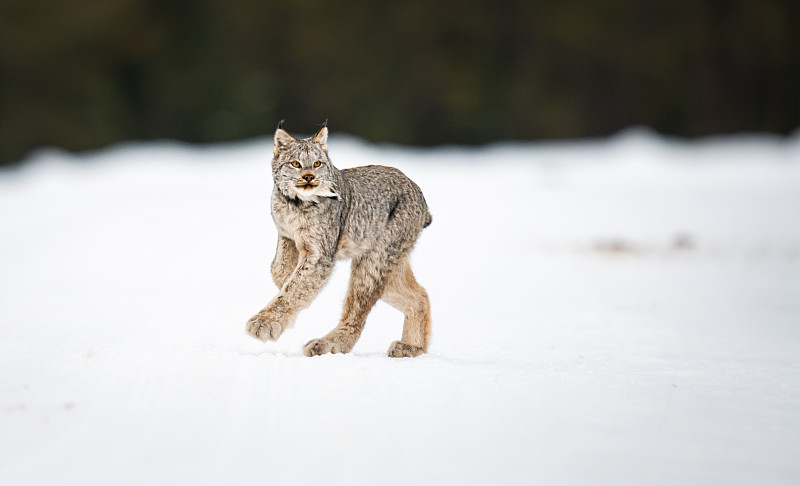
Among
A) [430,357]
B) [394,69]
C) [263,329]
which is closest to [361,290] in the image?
[430,357]

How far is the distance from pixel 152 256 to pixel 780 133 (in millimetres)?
18036

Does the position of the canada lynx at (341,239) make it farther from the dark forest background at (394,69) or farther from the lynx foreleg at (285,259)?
the dark forest background at (394,69)

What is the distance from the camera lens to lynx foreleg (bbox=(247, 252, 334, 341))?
4.75 meters

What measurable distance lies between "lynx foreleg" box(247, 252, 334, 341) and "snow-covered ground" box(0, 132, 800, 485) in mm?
248

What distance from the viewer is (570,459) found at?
10.9 feet

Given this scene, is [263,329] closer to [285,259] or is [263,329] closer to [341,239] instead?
[285,259]

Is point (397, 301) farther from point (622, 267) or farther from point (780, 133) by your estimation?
point (780, 133)

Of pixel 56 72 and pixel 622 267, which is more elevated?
pixel 56 72

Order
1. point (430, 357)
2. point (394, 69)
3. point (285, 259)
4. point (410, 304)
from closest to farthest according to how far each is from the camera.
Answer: point (430, 357) < point (285, 259) < point (410, 304) < point (394, 69)

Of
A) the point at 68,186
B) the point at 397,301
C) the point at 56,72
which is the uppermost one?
the point at 56,72

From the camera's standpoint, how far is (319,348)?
4902 millimetres

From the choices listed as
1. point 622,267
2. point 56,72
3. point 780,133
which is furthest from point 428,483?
point 780,133

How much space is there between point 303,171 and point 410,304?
118cm

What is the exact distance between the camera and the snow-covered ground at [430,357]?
10.8 feet
